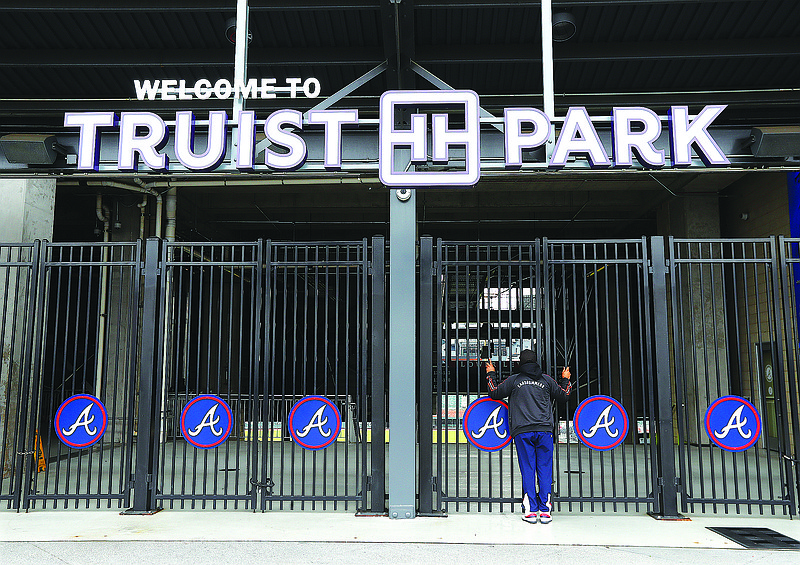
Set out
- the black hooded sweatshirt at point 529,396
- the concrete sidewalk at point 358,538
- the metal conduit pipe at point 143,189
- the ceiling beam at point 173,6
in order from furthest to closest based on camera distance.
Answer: the metal conduit pipe at point 143,189 → the ceiling beam at point 173,6 → the black hooded sweatshirt at point 529,396 → the concrete sidewalk at point 358,538

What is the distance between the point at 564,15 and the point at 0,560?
839 cm

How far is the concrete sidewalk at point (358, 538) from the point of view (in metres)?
5.83

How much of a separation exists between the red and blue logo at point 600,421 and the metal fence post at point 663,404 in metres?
0.43

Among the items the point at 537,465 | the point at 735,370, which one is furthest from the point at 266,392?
the point at 735,370

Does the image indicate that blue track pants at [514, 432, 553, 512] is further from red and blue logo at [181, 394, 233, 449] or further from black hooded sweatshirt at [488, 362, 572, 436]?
red and blue logo at [181, 394, 233, 449]

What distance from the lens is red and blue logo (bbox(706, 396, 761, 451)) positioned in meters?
7.47

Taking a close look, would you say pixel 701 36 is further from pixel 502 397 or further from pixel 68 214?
pixel 68 214

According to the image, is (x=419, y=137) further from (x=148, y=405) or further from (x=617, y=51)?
(x=148, y=405)

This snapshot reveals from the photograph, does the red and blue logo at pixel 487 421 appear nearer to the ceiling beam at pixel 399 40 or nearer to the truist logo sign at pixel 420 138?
the truist logo sign at pixel 420 138

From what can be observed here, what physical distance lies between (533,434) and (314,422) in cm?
252

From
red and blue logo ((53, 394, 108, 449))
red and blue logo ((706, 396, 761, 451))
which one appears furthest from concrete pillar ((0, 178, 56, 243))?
red and blue logo ((706, 396, 761, 451))

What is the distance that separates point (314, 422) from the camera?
7.69 meters

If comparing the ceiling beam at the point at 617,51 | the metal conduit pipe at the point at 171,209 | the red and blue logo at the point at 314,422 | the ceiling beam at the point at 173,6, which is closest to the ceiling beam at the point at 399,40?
the ceiling beam at the point at 173,6

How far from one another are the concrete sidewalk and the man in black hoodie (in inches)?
9.8
